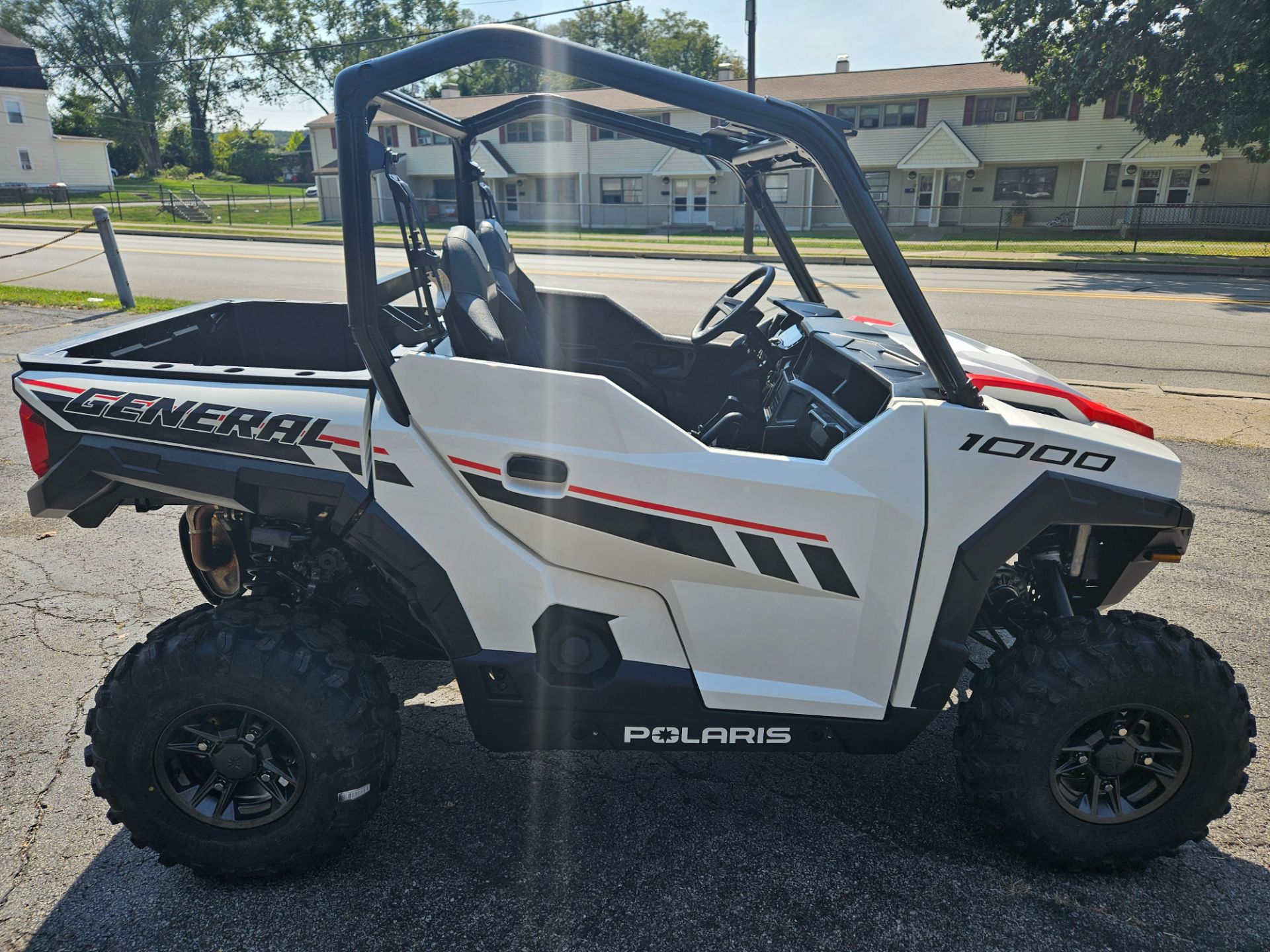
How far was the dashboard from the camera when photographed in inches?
105

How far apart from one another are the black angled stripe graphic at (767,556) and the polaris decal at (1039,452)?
56 cm

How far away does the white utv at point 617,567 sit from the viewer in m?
2.39

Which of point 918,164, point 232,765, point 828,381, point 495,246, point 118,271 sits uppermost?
point 918,164

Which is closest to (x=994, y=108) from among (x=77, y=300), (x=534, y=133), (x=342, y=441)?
(x=534, y=133)

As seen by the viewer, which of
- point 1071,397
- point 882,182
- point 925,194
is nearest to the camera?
point 1071,397

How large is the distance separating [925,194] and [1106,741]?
39.0 metres

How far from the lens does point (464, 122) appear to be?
3.91 meters

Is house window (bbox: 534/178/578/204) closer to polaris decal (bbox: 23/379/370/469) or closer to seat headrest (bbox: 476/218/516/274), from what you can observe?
seat headrest (bbox: 476/218/516/274)

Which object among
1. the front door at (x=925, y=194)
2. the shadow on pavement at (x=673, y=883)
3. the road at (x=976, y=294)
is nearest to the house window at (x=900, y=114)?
the front door at (x=925, y=194)

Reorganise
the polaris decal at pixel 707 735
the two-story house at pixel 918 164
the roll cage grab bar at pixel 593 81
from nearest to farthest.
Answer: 1. the roll cage grab bar at pixel 593 81
2. the polaris decal at pixel 707 735
3. the two-story house at pixel 918 164

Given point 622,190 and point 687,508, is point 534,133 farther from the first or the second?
point 687,508

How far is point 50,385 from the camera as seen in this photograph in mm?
2682

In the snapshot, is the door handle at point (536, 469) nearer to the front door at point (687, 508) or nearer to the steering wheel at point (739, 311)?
the front door at point (687, 508)

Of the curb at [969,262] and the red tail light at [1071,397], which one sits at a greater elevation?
the red tail light at [1071,397]
